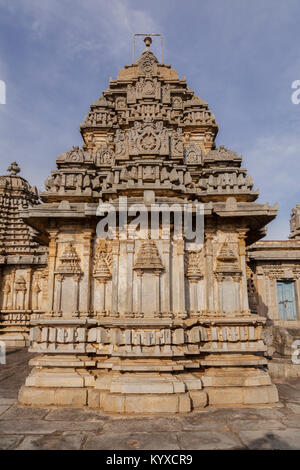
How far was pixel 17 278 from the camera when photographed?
2141 centimetres

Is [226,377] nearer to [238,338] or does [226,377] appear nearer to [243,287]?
[238,338]

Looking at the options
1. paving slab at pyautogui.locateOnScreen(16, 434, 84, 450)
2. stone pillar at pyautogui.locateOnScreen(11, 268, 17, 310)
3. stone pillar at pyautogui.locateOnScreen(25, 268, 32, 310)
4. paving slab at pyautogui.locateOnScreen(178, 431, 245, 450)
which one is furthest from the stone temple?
stone pillar at pyautogui.locateOnScreen(11, 268, 17, 310)

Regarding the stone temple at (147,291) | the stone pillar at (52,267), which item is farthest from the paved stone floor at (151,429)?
the stone pillar at (52,267)

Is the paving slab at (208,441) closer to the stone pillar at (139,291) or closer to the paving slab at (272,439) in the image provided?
the paving slab at (272,439)

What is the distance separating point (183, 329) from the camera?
8.07m

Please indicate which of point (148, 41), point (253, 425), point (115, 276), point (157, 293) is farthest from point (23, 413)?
point (148, 41)

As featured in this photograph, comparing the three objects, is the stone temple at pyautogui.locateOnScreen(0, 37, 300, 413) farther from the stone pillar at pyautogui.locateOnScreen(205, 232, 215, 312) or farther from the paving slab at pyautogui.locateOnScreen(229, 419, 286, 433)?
the paving slab at pyautogui.locateOnScreen(229, 419, 286, 433)

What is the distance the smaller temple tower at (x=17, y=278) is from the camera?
20527mm

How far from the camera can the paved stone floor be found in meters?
5.49
